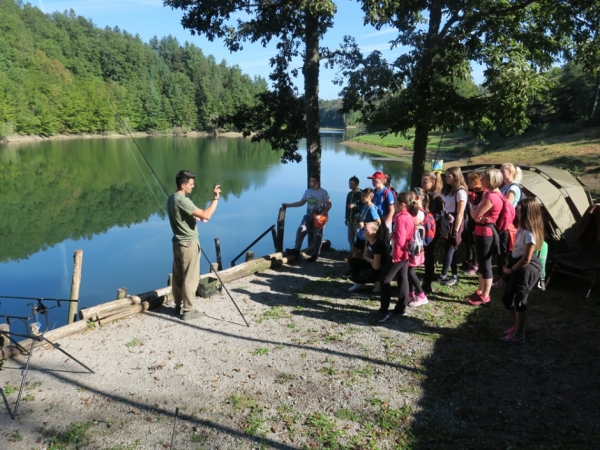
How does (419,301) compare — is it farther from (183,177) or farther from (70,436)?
(70,436)

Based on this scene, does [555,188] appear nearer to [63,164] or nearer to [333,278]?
[333,278]

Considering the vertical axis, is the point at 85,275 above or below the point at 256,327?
below

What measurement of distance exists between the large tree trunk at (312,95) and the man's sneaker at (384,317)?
526cm

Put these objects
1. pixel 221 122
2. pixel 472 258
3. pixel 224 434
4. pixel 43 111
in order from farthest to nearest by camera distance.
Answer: pixel 43 111 < pixel 221 122 < pixel 472 258 < pixel 224 434

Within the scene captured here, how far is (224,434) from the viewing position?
394cm

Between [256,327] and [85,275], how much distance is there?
9165 millimetres

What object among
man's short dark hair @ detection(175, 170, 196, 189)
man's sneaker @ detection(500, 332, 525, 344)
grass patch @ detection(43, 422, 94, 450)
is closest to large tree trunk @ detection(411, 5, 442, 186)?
man's sneaker @ detection(500, 332, 525, 344)

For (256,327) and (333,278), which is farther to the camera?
(333,278)

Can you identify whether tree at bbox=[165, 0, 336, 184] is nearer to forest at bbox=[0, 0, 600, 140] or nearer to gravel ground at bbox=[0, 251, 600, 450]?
gravel ground at bbox=[0, 251, 600, 450]

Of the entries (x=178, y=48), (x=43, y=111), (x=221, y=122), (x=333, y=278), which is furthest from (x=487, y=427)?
(x=178, y=48)

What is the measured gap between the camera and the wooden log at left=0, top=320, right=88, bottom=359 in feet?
17.2

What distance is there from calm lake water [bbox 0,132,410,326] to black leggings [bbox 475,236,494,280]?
16.6 feet

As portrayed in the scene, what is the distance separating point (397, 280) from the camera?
6191 millimetres

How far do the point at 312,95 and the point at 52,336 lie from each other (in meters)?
8.15
